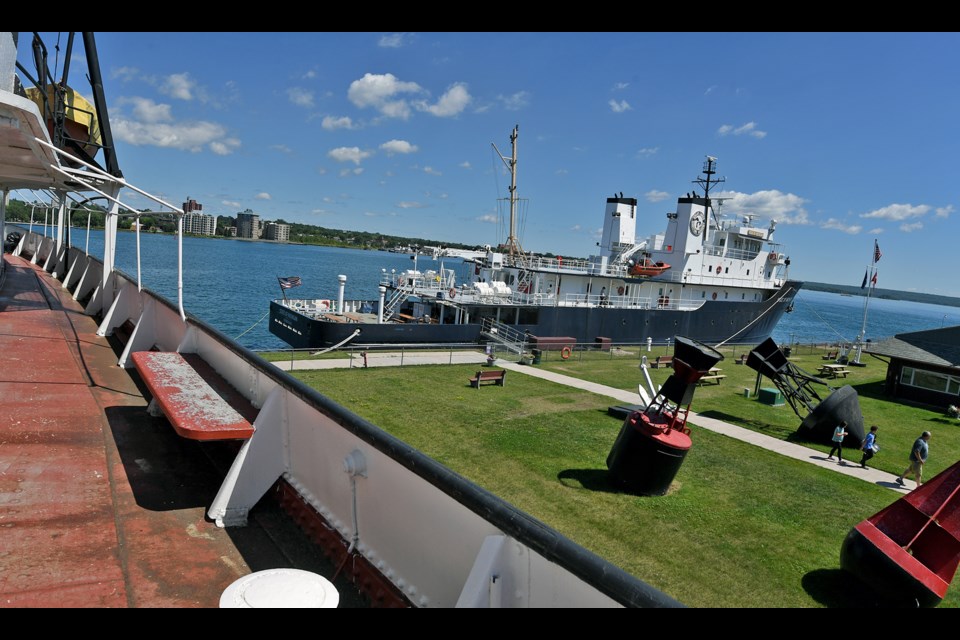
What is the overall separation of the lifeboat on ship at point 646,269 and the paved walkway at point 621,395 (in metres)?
14.7

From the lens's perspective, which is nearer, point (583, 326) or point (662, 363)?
point (662, 363)

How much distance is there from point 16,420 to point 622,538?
7.71 metres

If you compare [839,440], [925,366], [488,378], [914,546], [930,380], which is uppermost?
[925,366]

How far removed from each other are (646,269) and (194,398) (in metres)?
33.1

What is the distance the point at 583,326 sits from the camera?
32.8 meters

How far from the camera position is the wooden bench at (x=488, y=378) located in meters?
18.9

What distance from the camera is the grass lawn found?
8.14 meters

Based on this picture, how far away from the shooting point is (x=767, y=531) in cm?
953

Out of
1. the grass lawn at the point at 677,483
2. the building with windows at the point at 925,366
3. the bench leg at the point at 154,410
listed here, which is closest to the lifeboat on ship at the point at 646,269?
the building with windows at the point at 925,366

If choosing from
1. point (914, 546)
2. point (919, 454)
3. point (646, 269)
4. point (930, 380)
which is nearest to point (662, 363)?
point (930, 380)

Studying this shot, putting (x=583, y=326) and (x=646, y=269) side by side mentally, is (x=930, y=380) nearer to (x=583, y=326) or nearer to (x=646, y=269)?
(x=583, y=326)

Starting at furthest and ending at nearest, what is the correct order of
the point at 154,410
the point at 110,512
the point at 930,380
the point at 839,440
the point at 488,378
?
the point at 930,380
the point at 488,378
the point at 839,440
the point at 154,410
the point at 110,512

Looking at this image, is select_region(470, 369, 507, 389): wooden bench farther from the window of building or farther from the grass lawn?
the window of building
